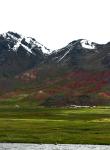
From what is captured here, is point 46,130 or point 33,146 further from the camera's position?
point 46,130

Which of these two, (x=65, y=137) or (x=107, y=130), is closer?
(x=65, y=137)

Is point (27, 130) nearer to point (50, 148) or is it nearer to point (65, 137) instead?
point (65, 137)

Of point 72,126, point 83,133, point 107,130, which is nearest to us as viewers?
point 83,133

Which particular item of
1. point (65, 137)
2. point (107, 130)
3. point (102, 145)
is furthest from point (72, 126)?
point (102, 145)

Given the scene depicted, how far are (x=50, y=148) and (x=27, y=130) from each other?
28138 millimetres

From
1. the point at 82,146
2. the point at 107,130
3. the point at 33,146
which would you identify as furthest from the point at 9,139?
the point at 107,130

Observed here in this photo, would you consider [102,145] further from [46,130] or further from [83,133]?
[46,130]

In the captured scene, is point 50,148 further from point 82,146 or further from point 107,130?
point 107,130

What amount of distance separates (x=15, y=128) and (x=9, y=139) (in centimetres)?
2201

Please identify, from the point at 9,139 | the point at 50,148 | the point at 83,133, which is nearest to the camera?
the point at 50,148

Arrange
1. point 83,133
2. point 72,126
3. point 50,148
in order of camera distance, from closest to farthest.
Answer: point 50,148 → point 83,133 → point 72,126

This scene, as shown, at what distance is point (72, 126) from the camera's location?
12444cm

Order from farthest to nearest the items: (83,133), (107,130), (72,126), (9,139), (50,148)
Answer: (72,126) → (107,130) → (83,133) → (9,139) → (50,148)

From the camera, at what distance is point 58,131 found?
110438 millimetres
